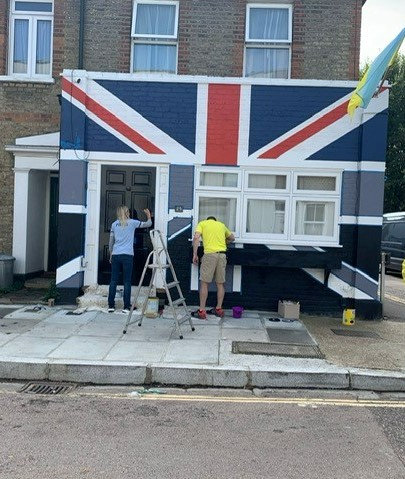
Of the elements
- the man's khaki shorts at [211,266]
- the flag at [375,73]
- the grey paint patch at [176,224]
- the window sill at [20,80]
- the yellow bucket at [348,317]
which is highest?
the window sill at [20,80]

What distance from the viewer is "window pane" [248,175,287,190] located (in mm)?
9539

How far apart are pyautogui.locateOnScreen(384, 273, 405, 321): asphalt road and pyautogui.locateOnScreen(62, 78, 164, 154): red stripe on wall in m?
5.26

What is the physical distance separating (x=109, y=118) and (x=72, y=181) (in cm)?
128

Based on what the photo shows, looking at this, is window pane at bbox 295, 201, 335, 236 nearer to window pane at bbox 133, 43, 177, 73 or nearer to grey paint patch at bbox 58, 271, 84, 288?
grey paint patch at bbox 58, 271, 84, 288

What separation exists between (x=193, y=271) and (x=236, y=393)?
12.7 feet

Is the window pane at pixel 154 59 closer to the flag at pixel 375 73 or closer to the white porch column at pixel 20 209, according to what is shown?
the white porch column at pixel 20 209

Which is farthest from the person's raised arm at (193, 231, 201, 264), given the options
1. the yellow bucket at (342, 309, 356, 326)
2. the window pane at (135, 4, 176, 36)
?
the window pane at (135, 4, 176, 36)

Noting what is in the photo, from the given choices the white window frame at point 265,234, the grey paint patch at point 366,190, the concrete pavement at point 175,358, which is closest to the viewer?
the concrete pavement at point 175,358

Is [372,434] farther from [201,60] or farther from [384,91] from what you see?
[201,60]

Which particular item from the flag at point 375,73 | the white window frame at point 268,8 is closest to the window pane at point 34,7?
the white window frame at point 268,8

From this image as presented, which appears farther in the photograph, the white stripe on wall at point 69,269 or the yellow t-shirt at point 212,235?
the white stripe on wall at point 69,269

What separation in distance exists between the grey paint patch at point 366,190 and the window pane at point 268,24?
12.6ft

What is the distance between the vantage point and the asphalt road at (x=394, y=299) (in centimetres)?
1012

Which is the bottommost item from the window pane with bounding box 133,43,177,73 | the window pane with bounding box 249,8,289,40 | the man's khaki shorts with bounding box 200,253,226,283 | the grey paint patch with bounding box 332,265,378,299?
the grey paint patch with bounding box 332,265,378,299
